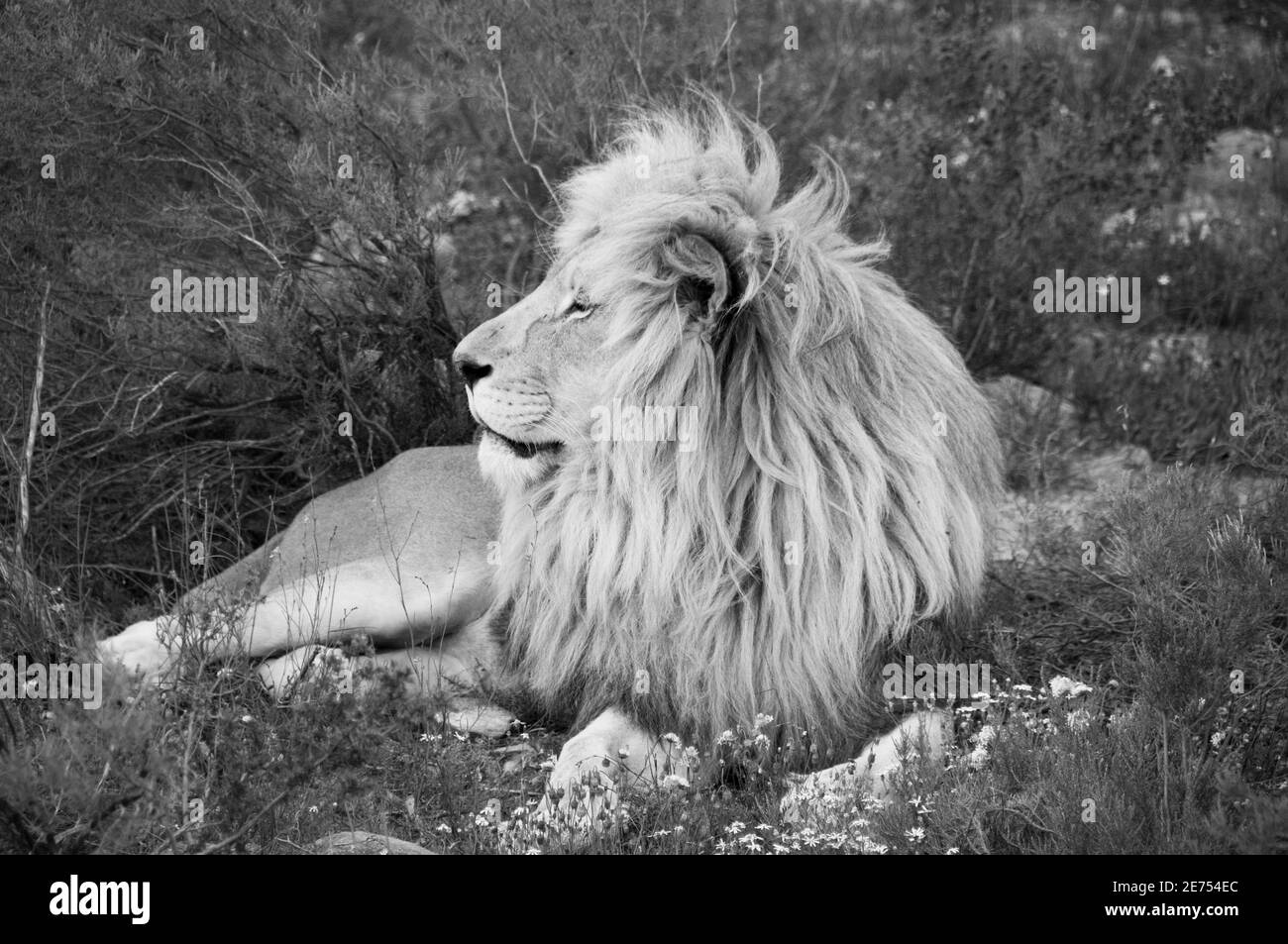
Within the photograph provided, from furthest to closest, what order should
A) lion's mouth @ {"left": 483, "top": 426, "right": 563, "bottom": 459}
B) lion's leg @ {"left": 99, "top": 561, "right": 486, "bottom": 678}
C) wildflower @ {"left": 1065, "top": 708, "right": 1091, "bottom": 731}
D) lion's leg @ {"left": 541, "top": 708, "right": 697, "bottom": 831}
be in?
lion's leg @ {"left": 99, "top": 561, "right": 486, "bottom": 678}
lion's mouth @ {"left": 483, "top": 426, "right": 563, "bottom": 459}
wildflower @ {"left": 1065, "top": 708, "right": 1091, "bottom": 731}
lion's leg @ {"left": 541, "top": 708, "right": 697, "bottom": 831}

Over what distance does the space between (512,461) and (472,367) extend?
0.90ft

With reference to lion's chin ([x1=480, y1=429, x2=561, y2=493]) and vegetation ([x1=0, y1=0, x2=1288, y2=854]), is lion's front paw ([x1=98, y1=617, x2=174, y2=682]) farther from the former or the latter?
lion's chin ([x1=480, y1=429, x2=561, y2=493])

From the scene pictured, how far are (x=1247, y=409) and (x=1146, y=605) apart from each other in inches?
80.7

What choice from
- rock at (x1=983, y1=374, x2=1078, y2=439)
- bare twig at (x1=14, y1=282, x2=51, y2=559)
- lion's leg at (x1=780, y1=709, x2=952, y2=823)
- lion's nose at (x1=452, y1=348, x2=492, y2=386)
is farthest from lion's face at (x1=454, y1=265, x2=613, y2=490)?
rock at (x1=983, y1=374, x2=1078, y2=439)

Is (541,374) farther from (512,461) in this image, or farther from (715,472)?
(715,472)

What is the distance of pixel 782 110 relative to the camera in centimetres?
723

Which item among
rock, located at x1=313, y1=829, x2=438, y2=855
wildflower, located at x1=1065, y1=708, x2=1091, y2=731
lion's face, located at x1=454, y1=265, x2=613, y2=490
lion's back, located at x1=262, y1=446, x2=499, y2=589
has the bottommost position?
rock, located at x1=313, y1=829, x2=438, y2=855

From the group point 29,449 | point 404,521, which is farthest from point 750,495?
point 29,449

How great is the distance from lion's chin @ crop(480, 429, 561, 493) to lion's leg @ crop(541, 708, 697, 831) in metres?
0.68

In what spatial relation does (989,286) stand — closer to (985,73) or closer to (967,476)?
(985,73)

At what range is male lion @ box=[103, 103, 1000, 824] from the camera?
13.6 feet

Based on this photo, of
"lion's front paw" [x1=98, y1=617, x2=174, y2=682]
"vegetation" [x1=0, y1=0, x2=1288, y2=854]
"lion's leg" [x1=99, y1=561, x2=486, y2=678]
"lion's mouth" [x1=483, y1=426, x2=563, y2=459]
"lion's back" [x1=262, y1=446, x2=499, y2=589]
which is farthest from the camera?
"lion's back" [x1=262, y1=446, x2=499, y2=589]

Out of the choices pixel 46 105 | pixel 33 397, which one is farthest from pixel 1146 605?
pixel 46 105

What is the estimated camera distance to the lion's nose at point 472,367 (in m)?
4.21
